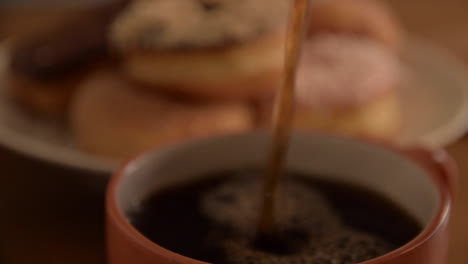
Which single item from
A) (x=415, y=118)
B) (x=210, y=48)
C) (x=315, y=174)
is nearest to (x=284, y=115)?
(x=315, y=174)

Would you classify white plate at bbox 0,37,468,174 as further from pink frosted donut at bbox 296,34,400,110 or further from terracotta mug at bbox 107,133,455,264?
terracotta mug at bbox 107,133,455,264

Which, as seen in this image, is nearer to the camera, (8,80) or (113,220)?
(113,220)

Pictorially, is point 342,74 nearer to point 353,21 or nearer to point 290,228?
point 353,21

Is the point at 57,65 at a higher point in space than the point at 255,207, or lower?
lower

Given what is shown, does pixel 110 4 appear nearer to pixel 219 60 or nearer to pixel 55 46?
pixel 55 46

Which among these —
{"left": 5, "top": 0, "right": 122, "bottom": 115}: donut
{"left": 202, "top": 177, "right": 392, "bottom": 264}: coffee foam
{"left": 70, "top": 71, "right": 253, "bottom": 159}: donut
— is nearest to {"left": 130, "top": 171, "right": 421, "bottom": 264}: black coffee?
{"left": 202, "top": 177, "right": 392, "bottom": 264}: coffee foam

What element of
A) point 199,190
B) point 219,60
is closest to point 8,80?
point 219,60

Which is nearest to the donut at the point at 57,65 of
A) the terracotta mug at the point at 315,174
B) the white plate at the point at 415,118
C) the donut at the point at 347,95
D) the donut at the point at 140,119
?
the white plate at the point at 415,118
